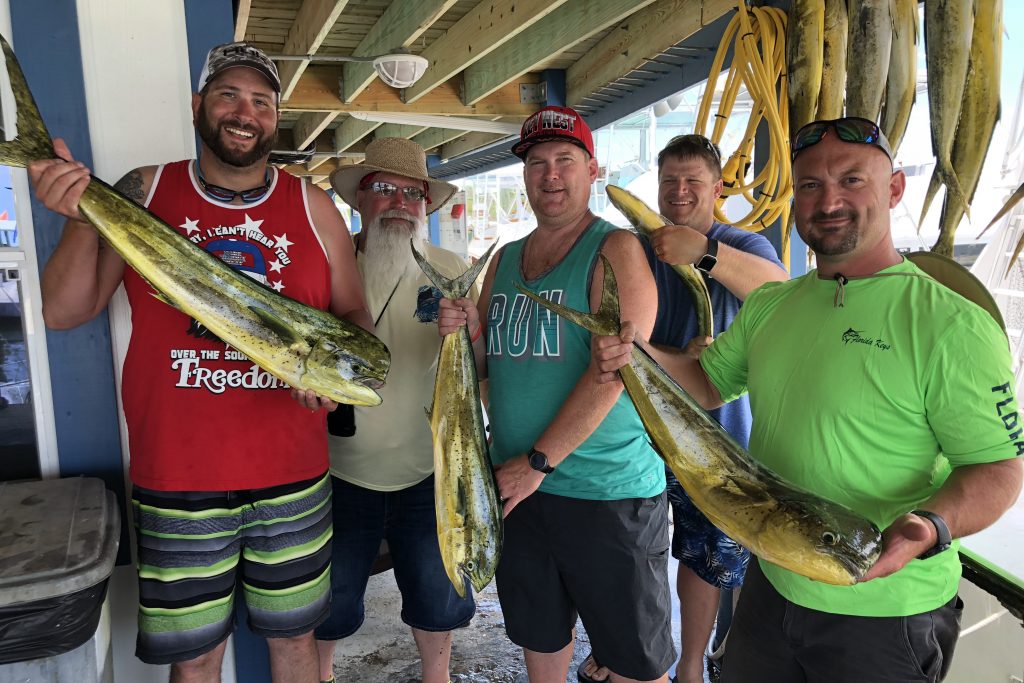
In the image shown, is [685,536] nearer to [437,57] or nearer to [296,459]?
[296,459]

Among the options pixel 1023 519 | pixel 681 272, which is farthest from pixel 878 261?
pixel 1023 519

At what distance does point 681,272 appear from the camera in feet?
6.93

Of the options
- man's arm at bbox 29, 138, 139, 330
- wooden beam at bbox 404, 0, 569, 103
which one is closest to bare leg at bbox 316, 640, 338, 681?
man's arm at bbox 29, 138, 139, 330

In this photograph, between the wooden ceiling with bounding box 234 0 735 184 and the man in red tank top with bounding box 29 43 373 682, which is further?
the wooden ceiling with bounding box 234 0 735 184

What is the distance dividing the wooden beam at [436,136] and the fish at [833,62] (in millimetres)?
7430

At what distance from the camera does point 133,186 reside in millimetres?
1739

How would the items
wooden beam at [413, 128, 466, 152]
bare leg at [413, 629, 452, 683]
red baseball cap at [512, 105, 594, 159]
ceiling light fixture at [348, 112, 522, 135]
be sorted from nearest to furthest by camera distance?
red baseball cap at [512, 105, 594, 159]
bare leg at [413, 629, 452, 683]
ceiling light fixture at [348, 112, 522, 135]
wooden beam at [413, 128, 466, 152]

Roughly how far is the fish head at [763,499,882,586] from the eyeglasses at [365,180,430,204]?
1788 millimetres

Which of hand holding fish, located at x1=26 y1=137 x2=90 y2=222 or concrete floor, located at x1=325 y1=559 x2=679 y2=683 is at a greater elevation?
hand holding fish, located at x1=26 y1=137 x2=90 y2=222

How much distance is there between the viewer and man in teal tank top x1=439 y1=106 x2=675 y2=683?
1914 millimetres

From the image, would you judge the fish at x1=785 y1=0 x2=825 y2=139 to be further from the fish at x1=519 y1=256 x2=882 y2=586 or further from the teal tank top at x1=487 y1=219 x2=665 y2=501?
the teal tank top at x1=487 y1=219 x2=665 y2=501

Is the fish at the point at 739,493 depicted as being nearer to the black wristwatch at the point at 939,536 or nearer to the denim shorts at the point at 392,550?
the black wristwatch at the point at 939,536

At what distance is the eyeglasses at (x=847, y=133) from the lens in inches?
53.4

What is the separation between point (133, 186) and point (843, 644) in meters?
2.05
